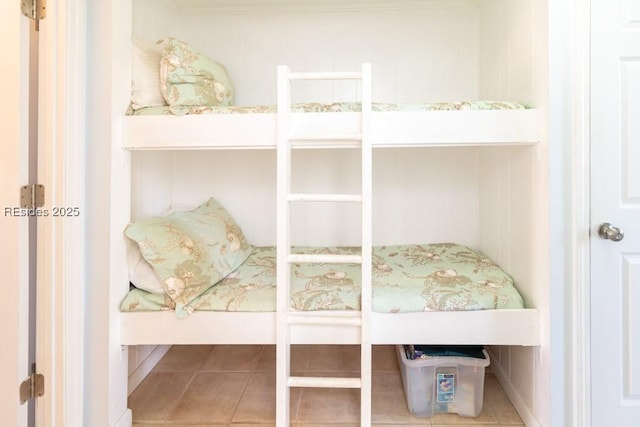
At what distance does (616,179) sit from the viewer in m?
1.52

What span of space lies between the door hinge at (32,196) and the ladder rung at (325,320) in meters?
1.12

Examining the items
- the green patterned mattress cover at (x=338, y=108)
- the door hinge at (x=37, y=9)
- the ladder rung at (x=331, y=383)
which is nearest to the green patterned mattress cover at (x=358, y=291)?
the ladder rung at (x=331, y=383)

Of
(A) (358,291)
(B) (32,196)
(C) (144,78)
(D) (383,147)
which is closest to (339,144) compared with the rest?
(D) (383,147)

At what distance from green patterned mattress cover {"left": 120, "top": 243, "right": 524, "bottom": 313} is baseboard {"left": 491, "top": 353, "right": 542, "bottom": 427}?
1.74 ft

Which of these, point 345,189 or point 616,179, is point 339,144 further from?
point 616,179

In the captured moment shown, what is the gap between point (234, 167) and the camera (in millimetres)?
2703

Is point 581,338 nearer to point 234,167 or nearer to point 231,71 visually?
point 234,167

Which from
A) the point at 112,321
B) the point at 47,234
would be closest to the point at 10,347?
→ the point at 112,321

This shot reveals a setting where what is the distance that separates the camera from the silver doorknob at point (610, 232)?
1486 mm

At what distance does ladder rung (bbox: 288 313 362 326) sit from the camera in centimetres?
158

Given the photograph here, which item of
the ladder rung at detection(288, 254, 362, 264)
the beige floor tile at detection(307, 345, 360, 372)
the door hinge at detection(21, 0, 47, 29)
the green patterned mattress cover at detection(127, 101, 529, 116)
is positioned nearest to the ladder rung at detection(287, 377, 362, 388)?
the ladder rung at detection(288, 254, 362, 264)

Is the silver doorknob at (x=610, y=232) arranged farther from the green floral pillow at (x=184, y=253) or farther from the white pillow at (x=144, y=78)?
the white pillow at (x=144, y=78)

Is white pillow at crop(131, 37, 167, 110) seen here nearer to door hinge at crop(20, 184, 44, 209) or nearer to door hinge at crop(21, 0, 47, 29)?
door hinge at crop(21, 0, 47, 29)

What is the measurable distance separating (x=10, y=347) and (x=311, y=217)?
5.88 ft
